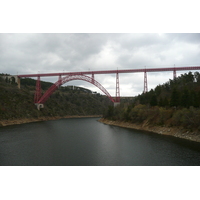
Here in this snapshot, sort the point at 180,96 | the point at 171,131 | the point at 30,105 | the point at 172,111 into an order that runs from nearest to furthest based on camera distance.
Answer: the point at 171,131 < the point at 172,111 < the point at 180,96 < the point at 30,105

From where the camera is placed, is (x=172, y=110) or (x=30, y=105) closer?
(x=172, y=110)

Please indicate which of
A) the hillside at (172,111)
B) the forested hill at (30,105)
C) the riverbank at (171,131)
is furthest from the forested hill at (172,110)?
the forested hill at (30,105)

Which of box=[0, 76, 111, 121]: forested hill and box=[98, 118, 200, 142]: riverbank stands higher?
box=[0, 76, 111, 121]: forested hill

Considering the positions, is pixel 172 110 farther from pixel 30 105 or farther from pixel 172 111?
pixel 30 105

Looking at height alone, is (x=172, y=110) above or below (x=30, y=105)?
below

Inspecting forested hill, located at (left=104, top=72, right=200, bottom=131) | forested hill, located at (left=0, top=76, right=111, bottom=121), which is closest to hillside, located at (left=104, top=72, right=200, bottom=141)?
forested hill, located at (left=104, top=72, right=200, bottom=131)

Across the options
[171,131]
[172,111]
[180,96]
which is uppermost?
[180,96]

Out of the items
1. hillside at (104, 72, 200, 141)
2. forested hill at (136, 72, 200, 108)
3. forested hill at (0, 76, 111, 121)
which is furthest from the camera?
forested hill at (0, 76, 111, 121)

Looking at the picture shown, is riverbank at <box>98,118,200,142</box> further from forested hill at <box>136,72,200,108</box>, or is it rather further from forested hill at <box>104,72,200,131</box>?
forested hill at <box>136,72,200,108</box>

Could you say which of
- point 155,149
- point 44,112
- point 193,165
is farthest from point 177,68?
point 44,112

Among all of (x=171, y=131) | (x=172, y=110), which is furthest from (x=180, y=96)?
(x=171, y=131)

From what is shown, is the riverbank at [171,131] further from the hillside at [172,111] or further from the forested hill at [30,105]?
the forested hill at [30,105]

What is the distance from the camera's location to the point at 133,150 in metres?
16.8

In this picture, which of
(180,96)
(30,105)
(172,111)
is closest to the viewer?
(172,111)
